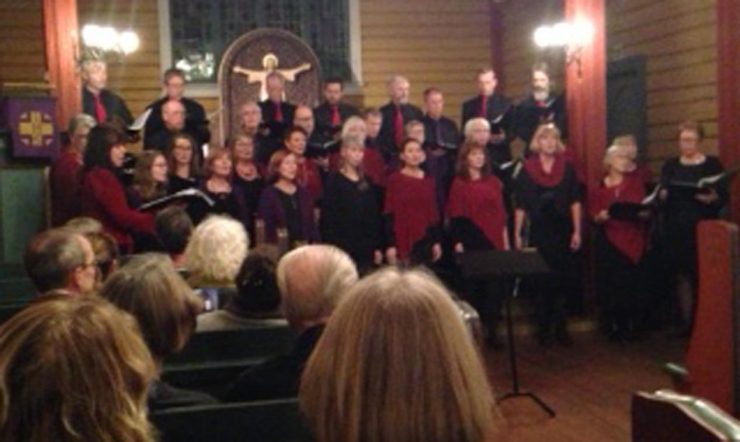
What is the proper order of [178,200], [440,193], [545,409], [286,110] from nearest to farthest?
[545,409]
[178,200]
[440,193]
[286,110]

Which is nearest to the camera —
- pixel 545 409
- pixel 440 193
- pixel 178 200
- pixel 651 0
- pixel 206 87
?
pixel 545 409

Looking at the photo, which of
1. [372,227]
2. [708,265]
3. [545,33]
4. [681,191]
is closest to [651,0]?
[545,33]

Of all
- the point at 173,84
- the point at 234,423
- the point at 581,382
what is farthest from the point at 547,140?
the point at 234,423

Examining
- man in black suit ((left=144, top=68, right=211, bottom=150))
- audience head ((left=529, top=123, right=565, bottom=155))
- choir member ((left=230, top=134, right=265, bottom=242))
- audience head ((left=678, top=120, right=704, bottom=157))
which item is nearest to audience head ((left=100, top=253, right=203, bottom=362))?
choir member ((left=230, top=134, right=265, bottom=242))

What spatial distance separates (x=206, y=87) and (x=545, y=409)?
642 cm

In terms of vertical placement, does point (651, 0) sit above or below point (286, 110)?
above

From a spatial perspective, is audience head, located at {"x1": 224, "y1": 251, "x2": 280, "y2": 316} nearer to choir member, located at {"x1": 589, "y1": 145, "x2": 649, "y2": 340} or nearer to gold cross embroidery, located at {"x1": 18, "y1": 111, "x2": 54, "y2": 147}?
gold cross embroidery, located at {"x1": 18, "y1": 111, "x2": 54, "y2": 147}

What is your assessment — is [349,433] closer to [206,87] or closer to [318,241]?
[318,241]

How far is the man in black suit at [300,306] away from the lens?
8.10 feet

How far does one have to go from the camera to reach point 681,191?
6.67 meters

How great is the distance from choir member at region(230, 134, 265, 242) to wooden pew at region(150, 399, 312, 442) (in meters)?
3.96

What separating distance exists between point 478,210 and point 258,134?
174 cm

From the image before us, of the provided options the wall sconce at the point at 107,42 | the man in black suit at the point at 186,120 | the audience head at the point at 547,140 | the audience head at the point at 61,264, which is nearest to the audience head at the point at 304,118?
the man in black suit at the point at 186,120

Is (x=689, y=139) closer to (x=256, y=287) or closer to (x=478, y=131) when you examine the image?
(x=478, y=131)
